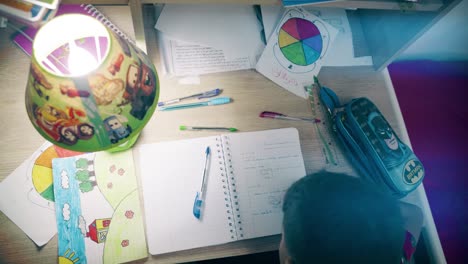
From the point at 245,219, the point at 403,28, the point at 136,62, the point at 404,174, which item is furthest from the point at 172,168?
the point at 403,28

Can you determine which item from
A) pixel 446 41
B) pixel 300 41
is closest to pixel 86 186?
pixel 300 41

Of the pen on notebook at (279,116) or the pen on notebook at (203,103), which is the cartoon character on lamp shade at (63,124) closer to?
the pen on notebook at (203,103)

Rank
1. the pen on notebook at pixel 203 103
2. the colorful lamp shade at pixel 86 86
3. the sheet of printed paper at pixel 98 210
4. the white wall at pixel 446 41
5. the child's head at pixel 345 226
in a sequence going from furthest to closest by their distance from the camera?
the white wall at pixel 446 41 < the pen on notebook at pixel 203 103 < the sheet of printed paper at pixel 98 210 < the child's head at pixel 345 226 < the colorful lamp shade at pixel 86 86

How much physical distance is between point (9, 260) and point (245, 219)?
514 mm

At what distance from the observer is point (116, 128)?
528 mm

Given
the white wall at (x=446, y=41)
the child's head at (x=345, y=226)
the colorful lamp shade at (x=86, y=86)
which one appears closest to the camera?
the colorful lamp shade at (x=86, y=86)

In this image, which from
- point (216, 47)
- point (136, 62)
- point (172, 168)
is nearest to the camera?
point (136, 62)

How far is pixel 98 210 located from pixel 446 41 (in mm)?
1446

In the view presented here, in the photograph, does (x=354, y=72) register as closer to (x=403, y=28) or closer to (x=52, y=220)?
Answer: (x=403, y=28)

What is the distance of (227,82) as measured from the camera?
0.88 m

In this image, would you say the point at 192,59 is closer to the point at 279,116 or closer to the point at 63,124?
the point at 279,116

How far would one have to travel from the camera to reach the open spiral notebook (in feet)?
2.47

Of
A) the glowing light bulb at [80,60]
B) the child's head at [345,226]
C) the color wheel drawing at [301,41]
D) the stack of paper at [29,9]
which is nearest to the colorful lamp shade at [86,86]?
the glowing light bulb at [80,60]

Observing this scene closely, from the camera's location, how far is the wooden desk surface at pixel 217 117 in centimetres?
74
